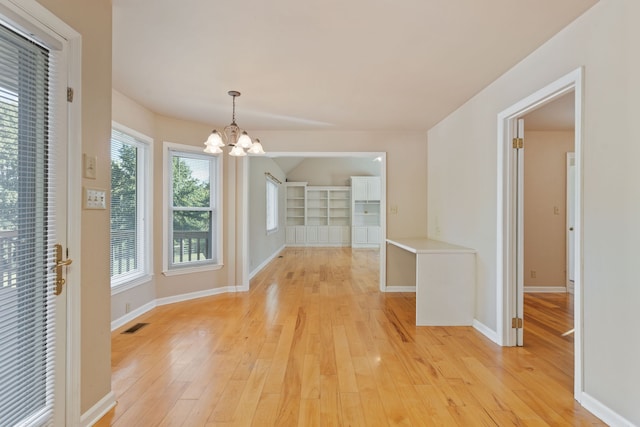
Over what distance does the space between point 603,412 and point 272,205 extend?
7246 millimetres

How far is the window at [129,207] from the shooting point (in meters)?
3.26

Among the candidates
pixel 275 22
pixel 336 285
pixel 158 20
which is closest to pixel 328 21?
pixel 275 22

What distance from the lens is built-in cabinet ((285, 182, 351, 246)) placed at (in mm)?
10203

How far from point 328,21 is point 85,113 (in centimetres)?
154

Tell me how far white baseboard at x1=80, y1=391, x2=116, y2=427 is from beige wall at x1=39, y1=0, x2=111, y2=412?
1.1 inches

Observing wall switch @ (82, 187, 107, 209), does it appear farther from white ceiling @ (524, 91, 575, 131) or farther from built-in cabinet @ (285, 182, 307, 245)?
built-in cabinet @ (285, 182, 307, 245)

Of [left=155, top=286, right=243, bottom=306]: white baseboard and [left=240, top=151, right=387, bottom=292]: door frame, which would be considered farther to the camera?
[left=240, top=151, right=387, bottom=292]: door frame

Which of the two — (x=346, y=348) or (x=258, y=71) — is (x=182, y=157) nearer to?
(x=258, y=71)

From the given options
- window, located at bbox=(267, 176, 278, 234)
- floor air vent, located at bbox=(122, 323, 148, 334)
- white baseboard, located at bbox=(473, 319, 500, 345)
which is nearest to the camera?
white baseboard, located at bbox=(473, 319, 500, 345)

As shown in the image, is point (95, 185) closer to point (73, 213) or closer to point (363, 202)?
point (73, 213)

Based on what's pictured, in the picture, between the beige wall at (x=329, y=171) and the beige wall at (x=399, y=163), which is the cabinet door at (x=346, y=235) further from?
the beige wall at (x=399, y=163)

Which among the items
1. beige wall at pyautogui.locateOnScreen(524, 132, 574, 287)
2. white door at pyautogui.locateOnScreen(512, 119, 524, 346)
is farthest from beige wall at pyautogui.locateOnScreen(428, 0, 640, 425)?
beige wall at pyautogui.locateOnScreen(524, 132, 574, 287)

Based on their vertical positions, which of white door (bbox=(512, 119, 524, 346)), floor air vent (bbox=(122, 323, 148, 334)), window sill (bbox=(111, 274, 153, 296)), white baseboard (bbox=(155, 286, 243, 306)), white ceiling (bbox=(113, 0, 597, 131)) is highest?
white ceiling (bbox=(113, 0, 597, 131))

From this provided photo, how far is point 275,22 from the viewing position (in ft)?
6.51
